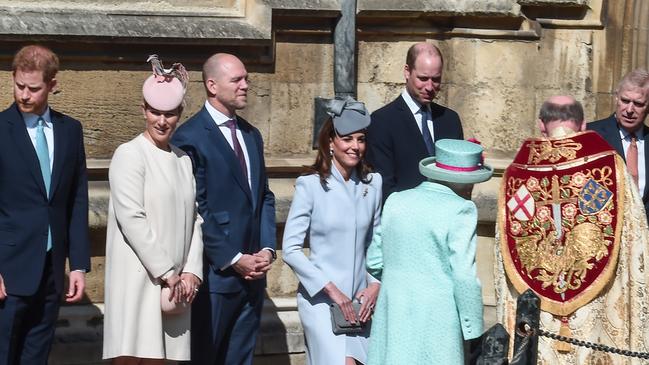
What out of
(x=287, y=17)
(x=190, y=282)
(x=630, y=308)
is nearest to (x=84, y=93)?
(x=287, y=17)

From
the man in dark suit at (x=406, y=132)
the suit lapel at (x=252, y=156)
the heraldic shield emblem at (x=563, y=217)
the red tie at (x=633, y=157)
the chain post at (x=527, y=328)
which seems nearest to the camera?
the chain post at (x=527, y=328)

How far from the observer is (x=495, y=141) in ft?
32.9

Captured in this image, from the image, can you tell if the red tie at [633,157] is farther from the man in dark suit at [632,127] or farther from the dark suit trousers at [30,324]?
the dark suit trousers at [30,324]

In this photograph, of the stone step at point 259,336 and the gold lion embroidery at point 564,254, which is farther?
the stone step at point 259,336

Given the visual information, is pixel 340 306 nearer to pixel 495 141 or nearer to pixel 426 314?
pixel 426 314

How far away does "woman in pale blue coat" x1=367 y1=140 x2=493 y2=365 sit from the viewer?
273 inches

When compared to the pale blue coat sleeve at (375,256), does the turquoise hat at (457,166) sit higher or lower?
higher

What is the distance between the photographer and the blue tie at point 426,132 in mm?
8656

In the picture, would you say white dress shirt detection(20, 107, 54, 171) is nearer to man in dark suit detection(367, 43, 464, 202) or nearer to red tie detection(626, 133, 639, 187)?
man in dark suit detection(367, 43, 464, 202)

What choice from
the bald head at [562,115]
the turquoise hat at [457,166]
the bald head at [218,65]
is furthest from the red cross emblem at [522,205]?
the bald head at [218,65]

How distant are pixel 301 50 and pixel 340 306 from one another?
2241 mm

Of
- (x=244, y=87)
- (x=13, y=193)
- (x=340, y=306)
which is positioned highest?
(x=244, y=87)

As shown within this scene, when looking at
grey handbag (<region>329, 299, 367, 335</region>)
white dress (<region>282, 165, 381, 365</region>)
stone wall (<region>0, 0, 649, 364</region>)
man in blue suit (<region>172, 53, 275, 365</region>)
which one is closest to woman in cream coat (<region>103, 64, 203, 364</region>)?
man in blue suit (<region>172, 53, 275, 365</region>)

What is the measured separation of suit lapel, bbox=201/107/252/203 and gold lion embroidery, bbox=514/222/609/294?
4.60ft
